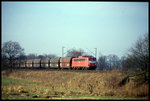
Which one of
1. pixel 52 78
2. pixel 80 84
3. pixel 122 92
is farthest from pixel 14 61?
pixel 122 92

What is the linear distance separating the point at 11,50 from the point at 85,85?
3622 cm

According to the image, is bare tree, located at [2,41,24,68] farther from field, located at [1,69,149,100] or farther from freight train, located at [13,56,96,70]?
field, located at [1,69,149,100]

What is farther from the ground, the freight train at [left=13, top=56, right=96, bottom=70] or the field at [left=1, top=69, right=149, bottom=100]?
the freight train at [left=13, top=56, right=96, bottom=70]

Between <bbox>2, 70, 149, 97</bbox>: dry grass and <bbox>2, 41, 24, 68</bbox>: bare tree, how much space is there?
12.9 m

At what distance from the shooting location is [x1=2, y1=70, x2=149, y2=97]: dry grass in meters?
24.6

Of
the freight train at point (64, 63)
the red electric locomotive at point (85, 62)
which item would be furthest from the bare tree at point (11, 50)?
the red electric locomotive at point (85, 62)

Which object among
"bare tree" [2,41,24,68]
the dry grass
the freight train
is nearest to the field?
the dry grass

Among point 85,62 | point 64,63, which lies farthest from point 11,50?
point 85,62

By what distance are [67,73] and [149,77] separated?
1919cm

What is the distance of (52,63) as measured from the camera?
188ft

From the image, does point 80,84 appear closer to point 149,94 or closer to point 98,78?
point 98,78

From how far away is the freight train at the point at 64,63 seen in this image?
47750 millimetres

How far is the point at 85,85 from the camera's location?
102ft

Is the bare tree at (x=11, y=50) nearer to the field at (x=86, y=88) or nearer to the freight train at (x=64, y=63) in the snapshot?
the freight train at (x=64, y=63)
